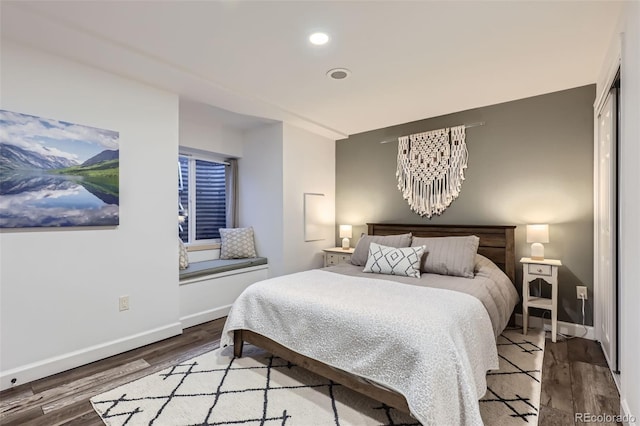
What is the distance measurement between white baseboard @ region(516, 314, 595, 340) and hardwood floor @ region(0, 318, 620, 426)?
0.44 ft

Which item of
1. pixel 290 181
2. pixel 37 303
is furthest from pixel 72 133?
pixel 290 181

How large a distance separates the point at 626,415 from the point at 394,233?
106 inches

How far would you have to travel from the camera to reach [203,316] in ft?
11.6

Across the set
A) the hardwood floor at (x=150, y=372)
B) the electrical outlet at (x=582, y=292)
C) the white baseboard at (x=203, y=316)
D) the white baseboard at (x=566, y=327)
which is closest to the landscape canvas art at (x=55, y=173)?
the hardwood floor at (x=150, y=372)

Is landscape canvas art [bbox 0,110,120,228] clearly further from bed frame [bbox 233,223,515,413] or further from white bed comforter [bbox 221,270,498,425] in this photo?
bed frame [bbox 233,223,515,413]

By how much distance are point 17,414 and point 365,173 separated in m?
Result: 4.10

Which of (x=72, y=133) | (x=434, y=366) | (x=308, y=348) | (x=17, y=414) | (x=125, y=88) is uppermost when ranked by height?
(x=125, y=88)

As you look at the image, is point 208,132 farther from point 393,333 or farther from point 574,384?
point 574,384

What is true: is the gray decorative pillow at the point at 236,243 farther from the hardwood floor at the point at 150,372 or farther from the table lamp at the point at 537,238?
the table lamp at the point at 537,238

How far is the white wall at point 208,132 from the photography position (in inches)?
149

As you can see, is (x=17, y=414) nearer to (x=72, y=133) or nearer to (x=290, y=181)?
(x=72, y=133)

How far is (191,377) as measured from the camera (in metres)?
2.30

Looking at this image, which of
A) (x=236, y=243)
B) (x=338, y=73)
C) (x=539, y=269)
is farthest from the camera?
(x=236, y=243)

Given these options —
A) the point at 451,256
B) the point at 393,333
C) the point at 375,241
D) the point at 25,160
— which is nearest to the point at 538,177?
the point at 451,256
